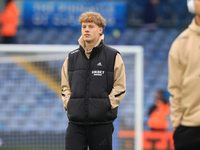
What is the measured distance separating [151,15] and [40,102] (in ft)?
20.5

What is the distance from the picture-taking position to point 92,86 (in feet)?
8.91

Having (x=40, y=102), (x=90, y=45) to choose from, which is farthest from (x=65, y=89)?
(x=40, y=102)

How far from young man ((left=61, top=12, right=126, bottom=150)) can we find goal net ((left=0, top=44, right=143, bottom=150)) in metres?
1.51

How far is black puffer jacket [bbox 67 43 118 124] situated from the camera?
2674 mm

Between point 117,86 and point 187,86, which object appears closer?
point 187,86

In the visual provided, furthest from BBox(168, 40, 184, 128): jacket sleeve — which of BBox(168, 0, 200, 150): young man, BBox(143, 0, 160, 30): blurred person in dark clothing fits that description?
BBox(143, 0, 160, 30): blurred person in dark clothing

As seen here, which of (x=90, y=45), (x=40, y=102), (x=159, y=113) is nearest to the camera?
(x=90, y=45)

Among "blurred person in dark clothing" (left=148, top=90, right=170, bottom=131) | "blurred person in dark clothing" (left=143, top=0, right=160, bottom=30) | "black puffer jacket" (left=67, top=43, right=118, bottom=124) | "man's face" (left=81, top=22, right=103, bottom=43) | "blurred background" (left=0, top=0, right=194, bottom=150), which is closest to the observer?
"black puffer jacket" (left=67, top=43, right=118, bottom=124)

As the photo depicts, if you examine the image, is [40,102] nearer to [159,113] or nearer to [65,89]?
[65,89]

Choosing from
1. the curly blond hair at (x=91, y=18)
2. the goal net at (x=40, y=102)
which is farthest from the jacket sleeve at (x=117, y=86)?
the goal net at (x=40, y=102)

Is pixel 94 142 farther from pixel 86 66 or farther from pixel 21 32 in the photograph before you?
pixel 21 32

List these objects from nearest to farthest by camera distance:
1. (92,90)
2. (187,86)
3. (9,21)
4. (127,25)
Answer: (187,86) < (92,90) < (9,21) < (127,25)

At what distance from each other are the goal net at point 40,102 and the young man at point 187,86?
218cm

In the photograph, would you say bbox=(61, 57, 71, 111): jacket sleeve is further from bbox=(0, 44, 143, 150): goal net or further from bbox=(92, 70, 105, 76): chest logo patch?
bbox=(0, 44, 143, 150): goal net
